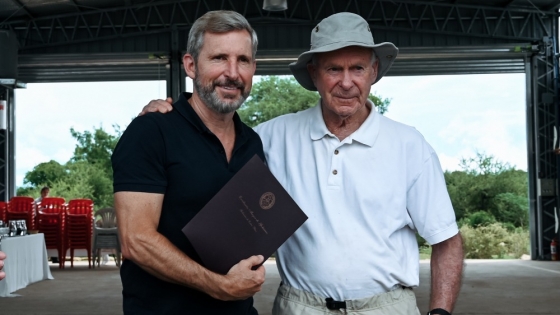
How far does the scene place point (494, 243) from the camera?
20203mm

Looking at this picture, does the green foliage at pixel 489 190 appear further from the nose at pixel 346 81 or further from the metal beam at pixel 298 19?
the nose at pixel 346 81

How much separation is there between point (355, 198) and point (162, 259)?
25.2 inches

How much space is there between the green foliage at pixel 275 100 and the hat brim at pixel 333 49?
20307 mm

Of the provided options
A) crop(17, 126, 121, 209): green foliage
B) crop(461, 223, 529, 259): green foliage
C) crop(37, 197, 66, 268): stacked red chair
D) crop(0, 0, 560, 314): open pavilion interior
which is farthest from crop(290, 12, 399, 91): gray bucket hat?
crop(17, 126, 121, 209): green foliage

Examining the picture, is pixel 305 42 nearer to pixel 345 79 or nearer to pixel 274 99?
pixel 274 99

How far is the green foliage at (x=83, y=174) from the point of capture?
866 inches

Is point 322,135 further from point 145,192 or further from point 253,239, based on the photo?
point 145,192

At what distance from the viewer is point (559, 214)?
53.3 ft

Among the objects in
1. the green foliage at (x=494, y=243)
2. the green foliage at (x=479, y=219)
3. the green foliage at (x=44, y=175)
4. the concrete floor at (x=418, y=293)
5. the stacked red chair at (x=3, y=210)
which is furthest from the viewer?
the green foliage at (x=44, y=175)

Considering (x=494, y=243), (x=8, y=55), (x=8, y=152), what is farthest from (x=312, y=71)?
(x=494, y=243)

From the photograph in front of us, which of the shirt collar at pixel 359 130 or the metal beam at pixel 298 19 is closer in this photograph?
the shirt collar at pixel 359 130

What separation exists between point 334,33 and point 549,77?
15.5m

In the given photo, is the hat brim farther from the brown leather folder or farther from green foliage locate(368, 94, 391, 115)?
green foliage locate(368, 94, 391, 115)

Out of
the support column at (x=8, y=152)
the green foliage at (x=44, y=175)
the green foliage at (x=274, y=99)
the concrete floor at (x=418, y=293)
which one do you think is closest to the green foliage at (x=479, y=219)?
the green foliage at (x=274, y=99)
